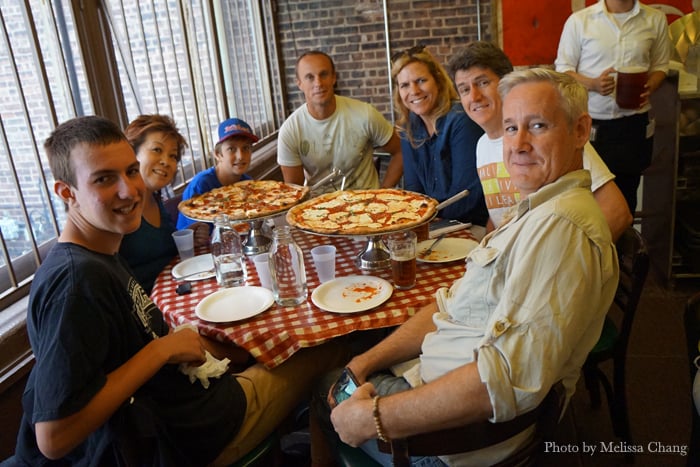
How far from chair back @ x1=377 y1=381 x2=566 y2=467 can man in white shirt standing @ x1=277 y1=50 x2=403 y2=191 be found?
6.88 ft

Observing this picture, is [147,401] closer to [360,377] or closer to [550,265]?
[360,377]

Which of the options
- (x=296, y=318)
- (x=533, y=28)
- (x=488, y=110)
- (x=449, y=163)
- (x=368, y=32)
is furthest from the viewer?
(x=368, y=32)

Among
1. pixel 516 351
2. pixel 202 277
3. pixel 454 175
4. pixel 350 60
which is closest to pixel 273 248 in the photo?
pixel 202 277

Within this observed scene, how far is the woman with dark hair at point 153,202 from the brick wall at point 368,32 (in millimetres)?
2722

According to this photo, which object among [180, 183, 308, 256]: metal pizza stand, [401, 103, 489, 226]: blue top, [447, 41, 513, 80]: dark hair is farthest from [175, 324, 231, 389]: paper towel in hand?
[447, 41, 513, 80]: dark hair

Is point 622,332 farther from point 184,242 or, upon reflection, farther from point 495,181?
point 184,242

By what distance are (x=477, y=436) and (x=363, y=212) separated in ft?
3.69

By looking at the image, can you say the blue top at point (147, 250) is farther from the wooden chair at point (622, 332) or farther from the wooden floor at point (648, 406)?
the wooden chair at point (622, 332)

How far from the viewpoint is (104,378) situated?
3.71ft

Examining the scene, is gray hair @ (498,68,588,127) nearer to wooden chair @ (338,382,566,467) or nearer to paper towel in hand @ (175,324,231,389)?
wooden chair @ (338,382,566,467)

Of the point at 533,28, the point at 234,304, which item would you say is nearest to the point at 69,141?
the point at 234,304

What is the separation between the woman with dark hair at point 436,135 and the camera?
2334mm

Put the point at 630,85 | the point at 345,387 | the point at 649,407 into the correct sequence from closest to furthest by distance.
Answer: the point at 345,387 → the point at 649,407 → the point at 630,85

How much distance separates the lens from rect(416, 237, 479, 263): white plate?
184 cm
